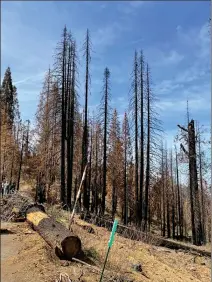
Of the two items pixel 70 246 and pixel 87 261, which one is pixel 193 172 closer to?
pixel 87 261

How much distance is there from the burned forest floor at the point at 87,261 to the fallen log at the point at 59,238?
21 centimetres

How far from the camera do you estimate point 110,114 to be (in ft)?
99.5

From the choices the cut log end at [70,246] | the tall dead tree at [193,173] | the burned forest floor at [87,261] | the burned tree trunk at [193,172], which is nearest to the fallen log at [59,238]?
the cut log end at [70,246]

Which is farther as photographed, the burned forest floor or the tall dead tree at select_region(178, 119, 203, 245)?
the tall dead tree at select_region(178, 119, 203, 245)

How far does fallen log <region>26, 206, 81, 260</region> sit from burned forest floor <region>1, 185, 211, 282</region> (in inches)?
8.4

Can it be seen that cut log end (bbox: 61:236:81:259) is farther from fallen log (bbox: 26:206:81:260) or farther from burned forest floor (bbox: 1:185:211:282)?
burned forest floor (bbox: 1:185:211:282)

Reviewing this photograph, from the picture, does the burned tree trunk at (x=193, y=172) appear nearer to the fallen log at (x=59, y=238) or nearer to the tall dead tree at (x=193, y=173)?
the tall dead tree at (x=193, y=173)

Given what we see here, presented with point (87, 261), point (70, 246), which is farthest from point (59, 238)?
point (87, 261)

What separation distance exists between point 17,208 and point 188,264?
23.7 ft

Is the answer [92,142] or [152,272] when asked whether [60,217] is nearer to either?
[152,272]

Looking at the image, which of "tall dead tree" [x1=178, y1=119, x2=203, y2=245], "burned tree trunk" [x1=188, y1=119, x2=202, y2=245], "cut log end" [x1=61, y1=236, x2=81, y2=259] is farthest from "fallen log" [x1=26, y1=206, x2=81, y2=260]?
"burned tree trunk" [x1=188, y1=119, x2=202, y2=245]

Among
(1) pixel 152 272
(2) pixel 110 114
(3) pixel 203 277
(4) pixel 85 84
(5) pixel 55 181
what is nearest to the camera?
(1) pixel 152 272

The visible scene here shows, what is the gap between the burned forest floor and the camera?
26.8 feet

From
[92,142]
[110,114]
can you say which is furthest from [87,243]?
[92,142]
